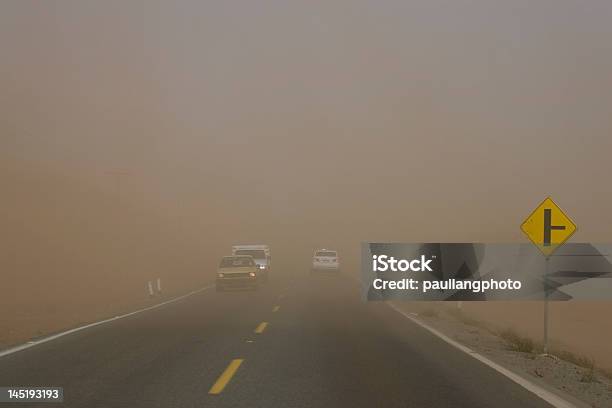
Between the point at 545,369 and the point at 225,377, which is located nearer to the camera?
the point at 225,377

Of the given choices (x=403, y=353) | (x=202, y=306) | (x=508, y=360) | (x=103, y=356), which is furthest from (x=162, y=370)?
(x=202, y=306)

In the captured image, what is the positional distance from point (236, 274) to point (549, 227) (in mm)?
18800

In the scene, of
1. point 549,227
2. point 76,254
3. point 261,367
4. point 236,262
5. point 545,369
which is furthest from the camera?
point 76,254

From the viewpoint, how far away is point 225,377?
9586 mm

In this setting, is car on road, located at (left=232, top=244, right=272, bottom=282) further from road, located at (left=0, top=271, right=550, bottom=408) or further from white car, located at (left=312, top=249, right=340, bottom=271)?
road, located at (left=0, top=271, right=550, bottom=408)

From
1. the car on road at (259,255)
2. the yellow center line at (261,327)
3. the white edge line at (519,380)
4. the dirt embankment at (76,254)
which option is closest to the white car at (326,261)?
the dirt embankment at (76,254)

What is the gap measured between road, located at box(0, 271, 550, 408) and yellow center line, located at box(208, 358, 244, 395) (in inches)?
2.2

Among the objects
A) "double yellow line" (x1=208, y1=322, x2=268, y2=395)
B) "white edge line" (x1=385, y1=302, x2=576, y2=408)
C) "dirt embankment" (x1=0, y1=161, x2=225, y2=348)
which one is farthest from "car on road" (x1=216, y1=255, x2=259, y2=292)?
"double yellow line" (x1=208, y1=322, x2=268, y2=395)

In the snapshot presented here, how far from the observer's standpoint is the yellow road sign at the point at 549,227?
43.0 feet

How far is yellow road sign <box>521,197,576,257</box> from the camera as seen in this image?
1310cm

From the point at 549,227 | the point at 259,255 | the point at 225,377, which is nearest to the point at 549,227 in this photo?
the point at 549,227

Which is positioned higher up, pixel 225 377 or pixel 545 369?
pixel 225 377

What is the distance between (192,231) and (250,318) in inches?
4734

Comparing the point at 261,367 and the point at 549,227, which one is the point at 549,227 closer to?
the point at 549,227
